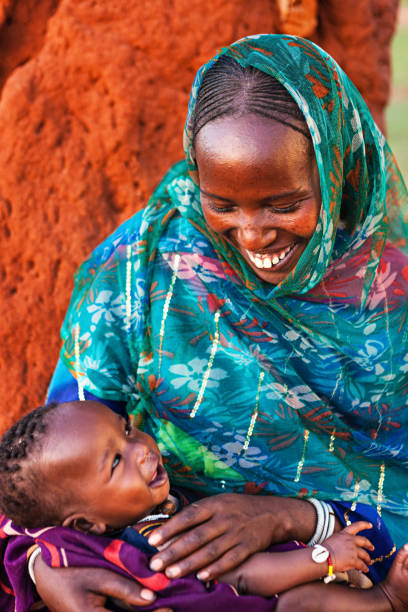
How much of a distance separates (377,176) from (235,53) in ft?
1.69

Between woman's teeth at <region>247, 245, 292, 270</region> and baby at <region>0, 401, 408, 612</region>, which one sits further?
woman's teeth at <region>247, 245, 292, 270</region>

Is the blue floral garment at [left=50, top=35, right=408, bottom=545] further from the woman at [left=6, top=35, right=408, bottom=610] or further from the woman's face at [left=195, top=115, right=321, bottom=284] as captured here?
the woman's face at [left=195, top=115, right=321, bottom=284]

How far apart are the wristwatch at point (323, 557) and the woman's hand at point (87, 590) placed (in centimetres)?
40

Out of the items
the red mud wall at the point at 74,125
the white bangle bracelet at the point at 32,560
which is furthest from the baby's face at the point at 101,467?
the red mud wall at the point at 74,125

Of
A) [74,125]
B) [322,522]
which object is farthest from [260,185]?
[74,125]

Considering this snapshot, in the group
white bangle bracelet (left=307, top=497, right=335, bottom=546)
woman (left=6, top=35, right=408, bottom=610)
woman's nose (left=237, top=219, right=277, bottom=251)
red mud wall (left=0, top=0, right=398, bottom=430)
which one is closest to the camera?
woman's nose (left=237, top=219, right=277, bottom=251)

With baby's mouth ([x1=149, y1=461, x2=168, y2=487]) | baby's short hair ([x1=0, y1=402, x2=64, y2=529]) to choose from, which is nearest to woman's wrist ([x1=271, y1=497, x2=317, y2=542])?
baby's mouth ([x1=149, y1=461, x2=168, y2=487])

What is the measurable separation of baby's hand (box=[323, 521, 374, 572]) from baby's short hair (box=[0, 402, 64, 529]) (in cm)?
71

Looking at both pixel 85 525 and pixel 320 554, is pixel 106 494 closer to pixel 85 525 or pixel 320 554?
pixel 85 525

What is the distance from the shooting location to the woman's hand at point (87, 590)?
6.32ft

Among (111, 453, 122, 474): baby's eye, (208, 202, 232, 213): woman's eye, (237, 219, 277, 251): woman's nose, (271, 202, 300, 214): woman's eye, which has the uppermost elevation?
(208, 202, 232, 213): woman's eye

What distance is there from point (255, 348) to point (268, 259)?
1.06 ft

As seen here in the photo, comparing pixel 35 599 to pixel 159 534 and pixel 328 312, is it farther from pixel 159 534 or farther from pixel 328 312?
pixel 328 312

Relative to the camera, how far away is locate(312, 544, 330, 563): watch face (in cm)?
204
